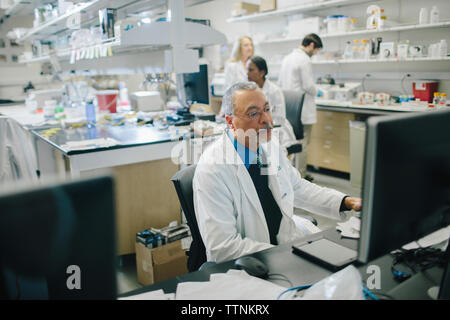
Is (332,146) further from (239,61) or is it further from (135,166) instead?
(135,166)

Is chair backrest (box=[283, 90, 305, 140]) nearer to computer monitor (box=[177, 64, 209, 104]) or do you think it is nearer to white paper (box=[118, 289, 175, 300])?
computer monitor (box=[177, 64, 209, 104])

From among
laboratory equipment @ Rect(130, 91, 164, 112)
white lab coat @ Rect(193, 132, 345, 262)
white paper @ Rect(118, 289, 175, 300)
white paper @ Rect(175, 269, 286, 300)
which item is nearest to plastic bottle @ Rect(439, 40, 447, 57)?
white lab coat @ Rect(193, 132, 345, 262)

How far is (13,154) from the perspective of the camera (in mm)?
2762

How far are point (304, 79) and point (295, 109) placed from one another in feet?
2.15

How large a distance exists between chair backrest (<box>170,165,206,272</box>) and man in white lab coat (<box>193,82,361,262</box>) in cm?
2

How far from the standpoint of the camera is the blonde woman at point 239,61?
4.03m

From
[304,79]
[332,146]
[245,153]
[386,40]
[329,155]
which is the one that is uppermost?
[386,40]

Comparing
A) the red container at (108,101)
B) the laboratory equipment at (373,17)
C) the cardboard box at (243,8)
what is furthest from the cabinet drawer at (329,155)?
the red container at (108,101)

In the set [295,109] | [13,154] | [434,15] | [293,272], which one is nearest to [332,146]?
[295,109]

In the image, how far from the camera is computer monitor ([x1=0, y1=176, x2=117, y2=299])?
458 millimetres

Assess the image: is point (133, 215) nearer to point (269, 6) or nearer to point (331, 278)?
point (331, 278)

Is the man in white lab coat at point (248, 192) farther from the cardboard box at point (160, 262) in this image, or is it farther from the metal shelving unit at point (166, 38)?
the metal shelving unit at point (166, 38)
